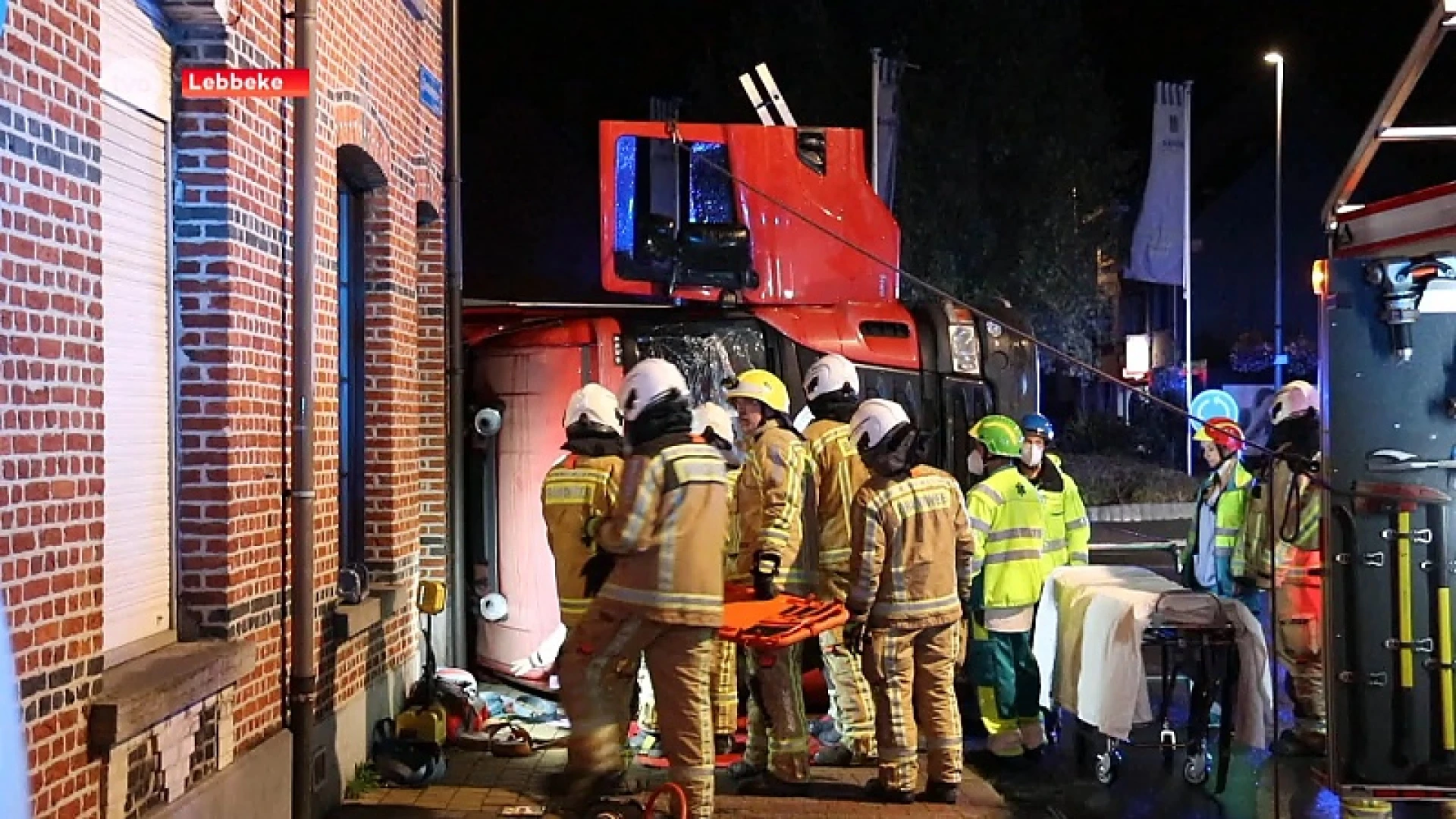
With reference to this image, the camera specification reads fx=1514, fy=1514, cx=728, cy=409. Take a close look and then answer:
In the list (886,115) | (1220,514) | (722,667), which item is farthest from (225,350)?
(886,115)

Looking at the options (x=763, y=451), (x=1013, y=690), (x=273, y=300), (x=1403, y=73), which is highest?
(x=1403, y=73)

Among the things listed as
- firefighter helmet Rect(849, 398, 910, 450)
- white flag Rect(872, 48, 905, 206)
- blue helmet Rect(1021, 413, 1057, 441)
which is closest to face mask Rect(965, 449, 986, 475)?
blue helmet Rect(1021, 413, 1057, 441)

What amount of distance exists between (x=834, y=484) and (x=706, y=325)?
162 cm

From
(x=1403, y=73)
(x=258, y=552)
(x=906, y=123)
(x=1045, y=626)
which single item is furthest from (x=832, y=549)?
(x=906, y=123)

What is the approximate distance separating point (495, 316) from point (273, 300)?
3.99m

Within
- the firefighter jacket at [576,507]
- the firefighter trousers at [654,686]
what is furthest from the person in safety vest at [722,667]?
the firefighter trousers at [654,686]

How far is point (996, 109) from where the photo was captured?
26.8 m

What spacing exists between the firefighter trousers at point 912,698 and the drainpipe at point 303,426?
286 cm

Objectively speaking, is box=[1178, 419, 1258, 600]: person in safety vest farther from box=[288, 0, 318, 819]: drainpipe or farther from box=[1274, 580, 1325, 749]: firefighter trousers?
box=[288, 0, 318, 819]: drainpipe

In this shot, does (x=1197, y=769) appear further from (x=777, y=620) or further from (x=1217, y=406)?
(x=1217, y=406)

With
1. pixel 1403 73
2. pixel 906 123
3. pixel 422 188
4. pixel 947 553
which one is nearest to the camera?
pixel 1403 73

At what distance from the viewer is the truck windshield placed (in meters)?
9.62

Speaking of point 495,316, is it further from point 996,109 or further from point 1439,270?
point 996,109

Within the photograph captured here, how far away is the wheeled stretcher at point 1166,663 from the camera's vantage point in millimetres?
7637
